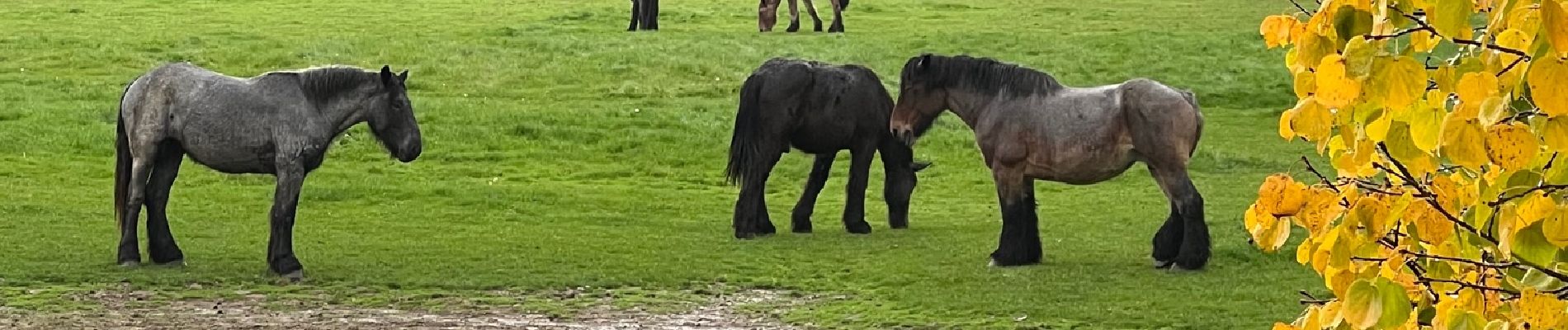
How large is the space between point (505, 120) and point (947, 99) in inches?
381

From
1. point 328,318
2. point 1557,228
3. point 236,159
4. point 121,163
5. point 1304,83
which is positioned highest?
point 1304,83

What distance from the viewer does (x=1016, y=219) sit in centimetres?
1062

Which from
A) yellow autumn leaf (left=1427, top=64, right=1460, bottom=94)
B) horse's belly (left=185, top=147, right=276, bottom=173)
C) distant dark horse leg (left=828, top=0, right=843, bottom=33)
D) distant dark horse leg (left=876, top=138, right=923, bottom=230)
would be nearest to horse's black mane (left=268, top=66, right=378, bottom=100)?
horse's belly (left=185, top=147, right=276, bottom=173)

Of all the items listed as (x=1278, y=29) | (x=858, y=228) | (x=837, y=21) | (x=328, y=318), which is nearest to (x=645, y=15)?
(x=837, y=21)

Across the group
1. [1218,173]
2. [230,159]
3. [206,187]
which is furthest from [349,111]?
[1218,173]

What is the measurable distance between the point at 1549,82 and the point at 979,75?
28.8ft

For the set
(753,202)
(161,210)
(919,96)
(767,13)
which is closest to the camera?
(161,210)

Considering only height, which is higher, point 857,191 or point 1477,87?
point 1477,87

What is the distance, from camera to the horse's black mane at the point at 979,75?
1055 centimetres

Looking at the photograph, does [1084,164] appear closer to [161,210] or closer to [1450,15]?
[161,210]

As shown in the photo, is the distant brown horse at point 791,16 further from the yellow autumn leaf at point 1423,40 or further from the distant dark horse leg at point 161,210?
the yellow autumn leaf at point 1423,40

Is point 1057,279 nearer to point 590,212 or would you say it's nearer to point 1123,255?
point 1123,255

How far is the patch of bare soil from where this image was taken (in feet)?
28.8

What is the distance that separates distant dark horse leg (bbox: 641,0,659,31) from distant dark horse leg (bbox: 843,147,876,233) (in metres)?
14.3
